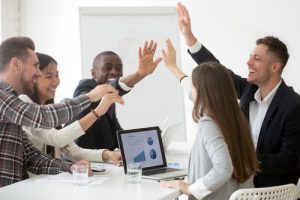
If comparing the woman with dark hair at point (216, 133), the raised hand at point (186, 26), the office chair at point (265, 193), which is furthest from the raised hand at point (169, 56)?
the office chair at point (265, 193)

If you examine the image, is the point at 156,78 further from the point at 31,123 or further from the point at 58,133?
the point at 31,123

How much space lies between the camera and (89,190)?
1.85m

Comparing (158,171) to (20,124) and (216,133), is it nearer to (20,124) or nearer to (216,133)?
(216,133)

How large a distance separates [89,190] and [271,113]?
1.13 m

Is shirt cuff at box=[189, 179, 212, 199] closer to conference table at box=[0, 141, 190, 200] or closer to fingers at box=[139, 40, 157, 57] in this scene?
conference table at box=[0, 141, 190, 200]

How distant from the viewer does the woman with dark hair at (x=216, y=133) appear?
6.00ft

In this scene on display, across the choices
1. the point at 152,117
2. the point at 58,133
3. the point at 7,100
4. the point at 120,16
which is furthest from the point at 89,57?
the point at 7,100

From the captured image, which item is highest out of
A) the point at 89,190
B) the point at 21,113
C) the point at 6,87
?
the point at 6,87

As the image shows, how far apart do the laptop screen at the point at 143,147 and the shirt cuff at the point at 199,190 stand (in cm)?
43

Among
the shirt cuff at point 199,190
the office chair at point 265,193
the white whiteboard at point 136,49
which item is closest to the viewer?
the office chair at point 265,193

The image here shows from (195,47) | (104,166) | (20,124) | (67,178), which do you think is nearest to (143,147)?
(104,166)

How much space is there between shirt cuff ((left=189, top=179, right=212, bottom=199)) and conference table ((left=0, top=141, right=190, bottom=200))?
0.07 metres

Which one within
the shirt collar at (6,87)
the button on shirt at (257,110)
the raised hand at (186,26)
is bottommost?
the button on shirt at (257,110)

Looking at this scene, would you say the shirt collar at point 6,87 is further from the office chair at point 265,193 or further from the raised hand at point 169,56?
the office chair at point 265,193
